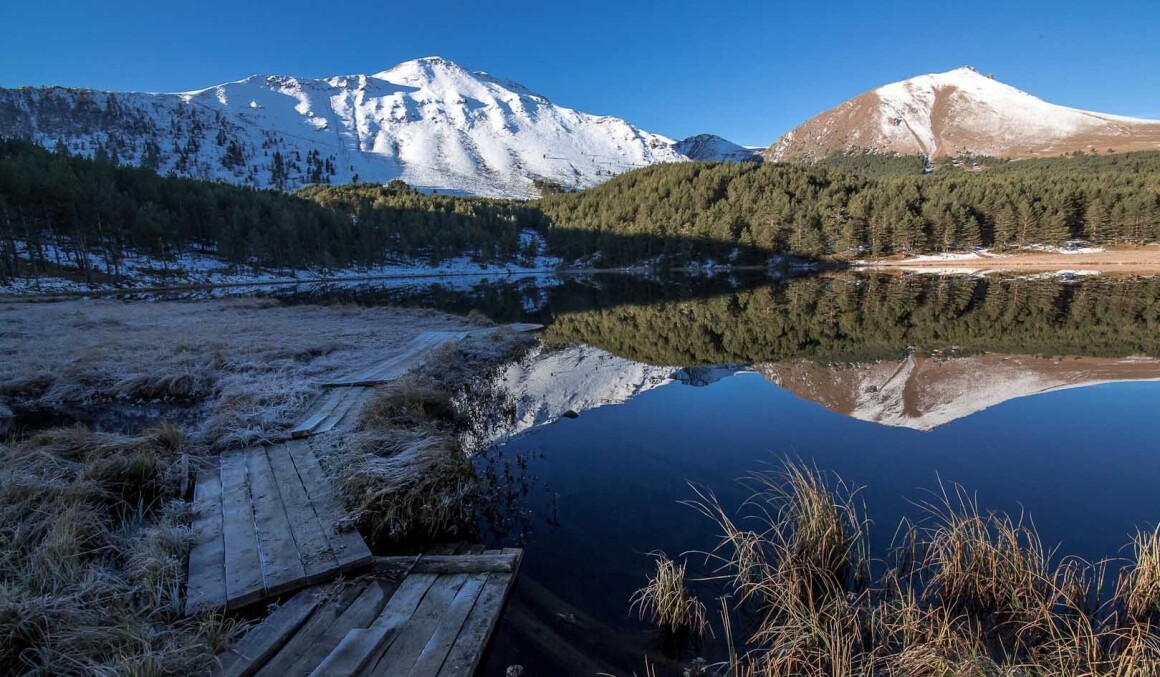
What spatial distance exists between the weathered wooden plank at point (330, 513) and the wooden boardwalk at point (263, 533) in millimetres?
11

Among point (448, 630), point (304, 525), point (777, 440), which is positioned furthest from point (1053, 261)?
point (304, 525)

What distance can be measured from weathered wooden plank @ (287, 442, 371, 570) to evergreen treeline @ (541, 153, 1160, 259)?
97.6 metres

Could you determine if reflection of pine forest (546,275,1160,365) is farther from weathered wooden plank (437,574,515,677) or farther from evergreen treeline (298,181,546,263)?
evergreen treeline (298,181,546,263)

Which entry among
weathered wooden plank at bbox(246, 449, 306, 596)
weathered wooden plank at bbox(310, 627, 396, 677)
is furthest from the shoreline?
weathered wooden plank at bbox(246, 449, 306, 596)

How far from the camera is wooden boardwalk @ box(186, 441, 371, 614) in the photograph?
4902 mm

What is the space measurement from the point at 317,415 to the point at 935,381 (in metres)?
16.9

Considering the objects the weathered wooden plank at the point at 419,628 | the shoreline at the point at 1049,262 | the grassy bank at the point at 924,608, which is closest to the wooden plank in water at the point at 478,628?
the weathered wooden plank at the point at 419,628

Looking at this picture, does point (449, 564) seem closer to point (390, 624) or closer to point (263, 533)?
point (390, 624)

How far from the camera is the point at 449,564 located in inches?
217

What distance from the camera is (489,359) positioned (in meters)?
18.7

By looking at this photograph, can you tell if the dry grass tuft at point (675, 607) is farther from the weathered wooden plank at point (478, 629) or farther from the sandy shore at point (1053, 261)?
the sandy shore at point (1053, 261)

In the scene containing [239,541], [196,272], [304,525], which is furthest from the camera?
[196,272]

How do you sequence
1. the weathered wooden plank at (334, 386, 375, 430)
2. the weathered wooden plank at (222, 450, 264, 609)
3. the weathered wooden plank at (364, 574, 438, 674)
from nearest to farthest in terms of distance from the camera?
the weathered wooden plank at (364, 574, 438, 674), the weathered wooden plank at (222, 450, 264, 609), the weathered wooden plank at (334, 386, 375, 430)

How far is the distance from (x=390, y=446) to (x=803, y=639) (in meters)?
6.43
